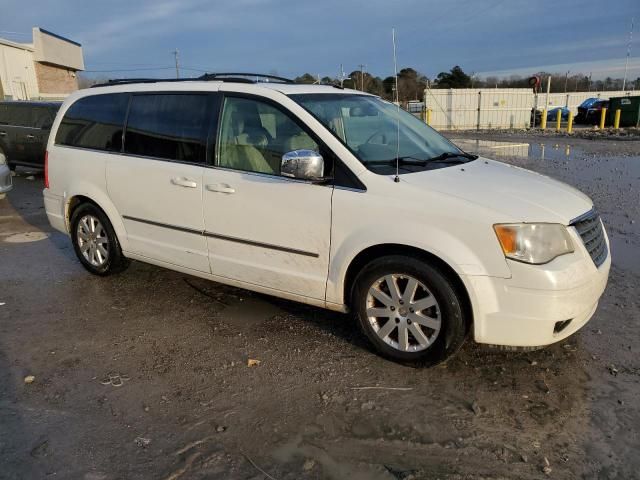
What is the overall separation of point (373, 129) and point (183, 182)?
Result: 162 cm

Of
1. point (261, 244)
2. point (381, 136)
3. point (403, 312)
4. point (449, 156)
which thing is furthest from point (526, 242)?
point (261, 244)

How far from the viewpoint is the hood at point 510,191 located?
327cm

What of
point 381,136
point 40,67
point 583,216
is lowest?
point 583,216

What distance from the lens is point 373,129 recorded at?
4258 mm

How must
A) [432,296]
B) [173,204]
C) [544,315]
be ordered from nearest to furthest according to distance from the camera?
[544,315] → [432,296] → [173,204]

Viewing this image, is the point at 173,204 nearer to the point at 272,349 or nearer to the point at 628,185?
the point at 272,349

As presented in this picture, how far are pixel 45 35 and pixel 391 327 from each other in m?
49.2

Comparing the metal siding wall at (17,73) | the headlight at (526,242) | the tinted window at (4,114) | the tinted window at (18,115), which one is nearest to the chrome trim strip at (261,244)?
the headlight at (526,242)

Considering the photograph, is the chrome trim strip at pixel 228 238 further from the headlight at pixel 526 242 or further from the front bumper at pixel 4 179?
the front bumper at pixel 4 179

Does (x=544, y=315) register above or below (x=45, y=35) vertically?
below

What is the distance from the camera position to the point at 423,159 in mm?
4105

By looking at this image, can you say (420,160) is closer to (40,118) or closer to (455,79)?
(40,118)

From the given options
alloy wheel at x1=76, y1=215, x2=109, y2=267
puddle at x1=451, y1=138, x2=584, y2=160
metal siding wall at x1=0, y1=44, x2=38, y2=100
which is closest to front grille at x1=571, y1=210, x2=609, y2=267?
alloy wheel at x1=76, y1=215, x2=109, y2=267

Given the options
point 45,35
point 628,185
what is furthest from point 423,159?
point 45,35
